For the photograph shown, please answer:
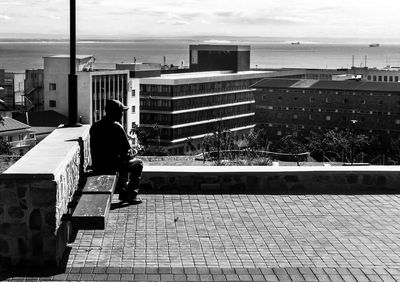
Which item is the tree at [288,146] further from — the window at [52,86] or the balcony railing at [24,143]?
the window at [52,86]

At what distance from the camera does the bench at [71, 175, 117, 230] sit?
862cm

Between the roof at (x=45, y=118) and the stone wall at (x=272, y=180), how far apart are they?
308 ft

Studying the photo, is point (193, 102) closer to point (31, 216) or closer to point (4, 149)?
point (4, 149)

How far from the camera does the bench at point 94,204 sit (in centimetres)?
862

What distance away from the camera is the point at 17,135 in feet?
305

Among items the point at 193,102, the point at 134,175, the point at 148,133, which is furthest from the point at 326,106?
the point at 134,175

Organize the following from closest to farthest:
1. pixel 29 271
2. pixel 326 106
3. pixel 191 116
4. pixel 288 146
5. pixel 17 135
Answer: pixel 29 271
pixel 17 135
pixel 288 146
pixel 191 116
pixel 326 106

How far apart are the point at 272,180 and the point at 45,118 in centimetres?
9793

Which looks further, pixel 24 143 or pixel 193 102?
pixel 193 102

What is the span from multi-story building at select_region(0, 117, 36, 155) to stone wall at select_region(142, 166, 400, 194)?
75585 mm

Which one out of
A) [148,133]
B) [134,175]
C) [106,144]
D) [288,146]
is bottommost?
[288,146]

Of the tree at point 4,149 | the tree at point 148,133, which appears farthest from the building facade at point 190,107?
the tree at point 4,149

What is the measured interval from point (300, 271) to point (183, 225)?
96.4 inches

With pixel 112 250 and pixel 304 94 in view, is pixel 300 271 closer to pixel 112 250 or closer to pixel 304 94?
pixel 112 250
